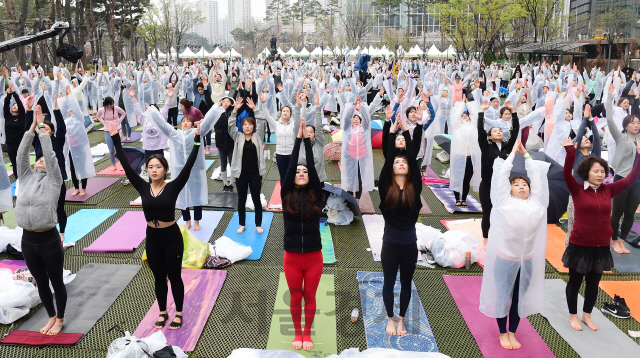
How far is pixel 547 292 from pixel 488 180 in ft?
4.49

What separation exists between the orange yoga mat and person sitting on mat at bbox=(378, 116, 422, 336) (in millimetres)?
2267

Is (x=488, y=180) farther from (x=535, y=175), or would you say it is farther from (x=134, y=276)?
(x=134, y=276)

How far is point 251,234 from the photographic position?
5953mm

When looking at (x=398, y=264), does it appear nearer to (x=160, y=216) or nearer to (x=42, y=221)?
(x=160, y=216)

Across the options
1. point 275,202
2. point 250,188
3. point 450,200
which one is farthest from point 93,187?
point 450,200

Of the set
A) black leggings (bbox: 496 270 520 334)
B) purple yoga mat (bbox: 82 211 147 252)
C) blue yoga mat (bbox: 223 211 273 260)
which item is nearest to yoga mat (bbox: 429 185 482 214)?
blue yoga mat (bbox: 223 211 273 260)

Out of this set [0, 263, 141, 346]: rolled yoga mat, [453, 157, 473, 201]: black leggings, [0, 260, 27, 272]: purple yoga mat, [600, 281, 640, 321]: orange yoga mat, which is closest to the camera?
[0, 263, 141, 346]: rolled yoga mat

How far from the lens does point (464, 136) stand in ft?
21.5

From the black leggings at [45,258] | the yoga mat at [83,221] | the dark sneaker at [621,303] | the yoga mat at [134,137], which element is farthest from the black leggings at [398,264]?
the yoga mat at [134,137]

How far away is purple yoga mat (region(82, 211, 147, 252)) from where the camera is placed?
5.46 m

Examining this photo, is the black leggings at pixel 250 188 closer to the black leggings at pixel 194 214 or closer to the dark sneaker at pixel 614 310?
the black leggings at pixel 194 214

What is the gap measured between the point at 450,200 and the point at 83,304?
Answer: 5225 mm

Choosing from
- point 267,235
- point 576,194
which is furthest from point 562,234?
point 267,235

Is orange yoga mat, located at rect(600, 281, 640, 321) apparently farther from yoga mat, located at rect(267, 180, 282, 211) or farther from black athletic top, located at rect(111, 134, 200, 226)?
yoga mat, located at rect(267, 180, 282, 211)
